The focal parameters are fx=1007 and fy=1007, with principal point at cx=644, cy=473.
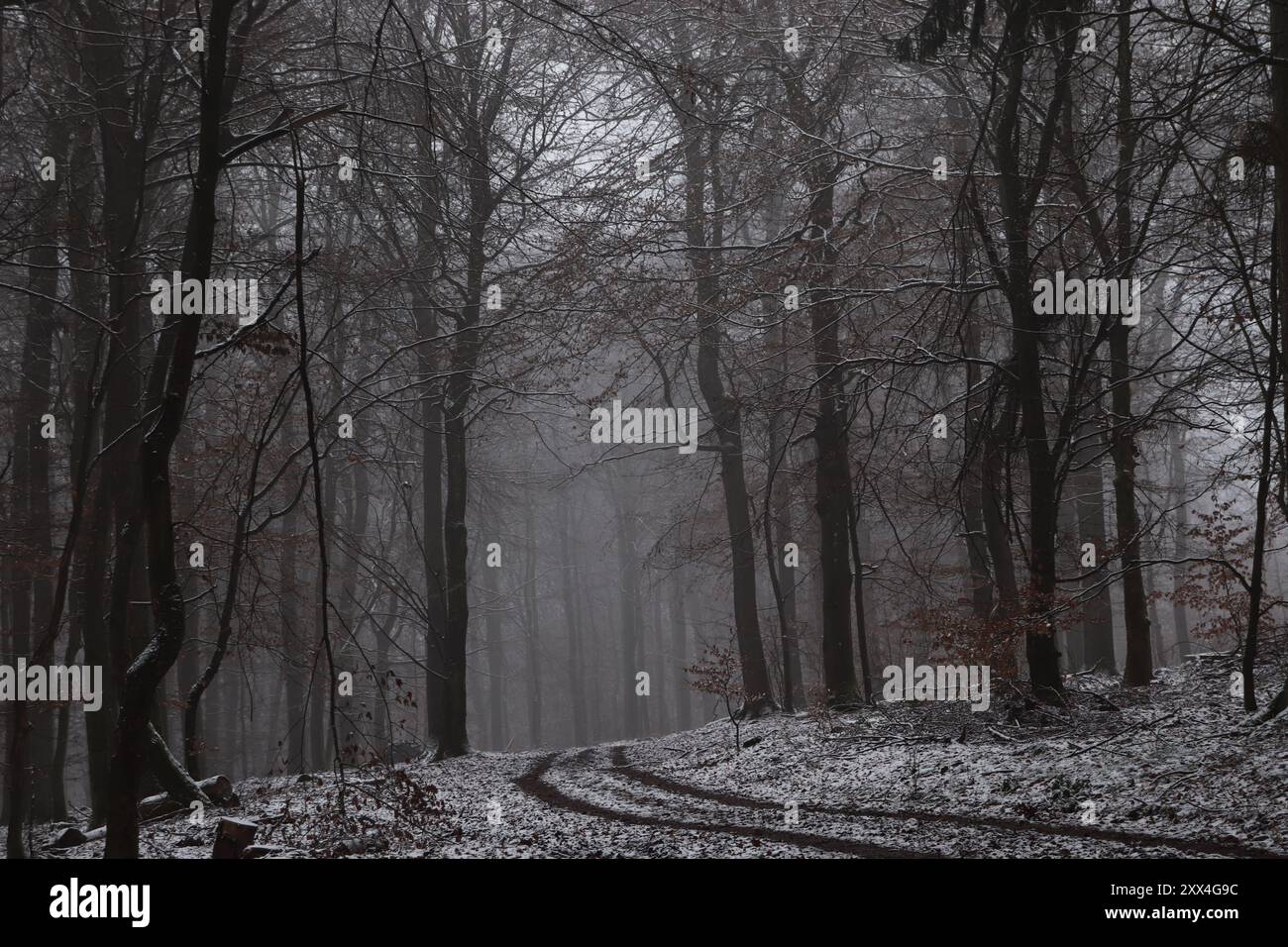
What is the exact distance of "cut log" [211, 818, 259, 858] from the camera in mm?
7777

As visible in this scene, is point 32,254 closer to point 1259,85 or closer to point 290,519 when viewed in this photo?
point 290,519

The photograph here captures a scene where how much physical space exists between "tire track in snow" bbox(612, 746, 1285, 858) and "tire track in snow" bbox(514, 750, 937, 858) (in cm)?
88

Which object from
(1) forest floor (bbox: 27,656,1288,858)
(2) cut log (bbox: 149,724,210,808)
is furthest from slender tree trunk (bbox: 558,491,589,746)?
(2) cut log (bbox: 149,724,210,808)

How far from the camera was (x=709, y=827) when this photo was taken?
27.1 ft

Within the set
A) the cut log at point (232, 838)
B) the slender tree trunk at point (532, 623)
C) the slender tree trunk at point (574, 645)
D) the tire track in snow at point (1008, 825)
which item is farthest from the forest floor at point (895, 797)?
the slender tree trunk at point (574, 645)

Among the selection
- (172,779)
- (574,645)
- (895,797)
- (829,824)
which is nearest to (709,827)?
(829,824)

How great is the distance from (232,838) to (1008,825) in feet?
19.4

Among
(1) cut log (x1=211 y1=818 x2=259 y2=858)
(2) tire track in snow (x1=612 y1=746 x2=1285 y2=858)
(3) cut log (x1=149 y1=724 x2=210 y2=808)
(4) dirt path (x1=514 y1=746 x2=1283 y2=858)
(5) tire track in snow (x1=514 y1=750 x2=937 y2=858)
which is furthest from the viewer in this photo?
(3) cut log (x1=149 y1=724 x2=210 y2=808)

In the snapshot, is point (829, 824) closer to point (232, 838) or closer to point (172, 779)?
point (232, 838)

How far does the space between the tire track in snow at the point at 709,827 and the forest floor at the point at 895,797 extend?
1.1 inches

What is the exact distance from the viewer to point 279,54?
1088 centimetres

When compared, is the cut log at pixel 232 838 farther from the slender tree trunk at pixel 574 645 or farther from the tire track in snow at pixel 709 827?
the slender tree trunk at pixel 574 645

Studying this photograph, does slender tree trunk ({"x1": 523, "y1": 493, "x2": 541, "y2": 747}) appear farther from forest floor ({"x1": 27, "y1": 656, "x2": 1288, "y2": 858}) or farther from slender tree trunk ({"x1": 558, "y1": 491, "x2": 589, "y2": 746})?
forest floor ({"x1": 27, "y1": 656, "x2": 1288, "y2": 858})

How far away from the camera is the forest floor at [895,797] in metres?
6.96
